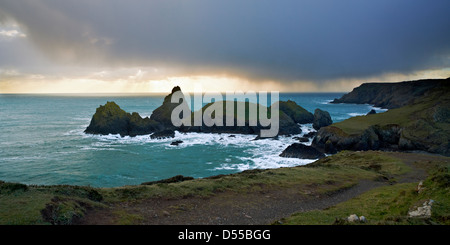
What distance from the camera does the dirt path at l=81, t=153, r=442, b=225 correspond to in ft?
52.0

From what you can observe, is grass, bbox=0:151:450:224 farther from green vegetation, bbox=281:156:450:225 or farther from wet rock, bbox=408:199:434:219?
wet rock, bbox=408:199:434:219

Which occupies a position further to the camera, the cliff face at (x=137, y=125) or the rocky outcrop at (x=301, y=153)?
the cliff face at (x=137, y=125)

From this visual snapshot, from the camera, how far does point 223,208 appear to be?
746 inches

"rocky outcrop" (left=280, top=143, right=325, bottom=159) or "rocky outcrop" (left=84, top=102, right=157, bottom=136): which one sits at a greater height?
"rocky outcrop" (left=84, top=102, right=157, bottom=136)

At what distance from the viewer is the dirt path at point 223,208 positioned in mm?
15841

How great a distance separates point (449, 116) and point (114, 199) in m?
80.8

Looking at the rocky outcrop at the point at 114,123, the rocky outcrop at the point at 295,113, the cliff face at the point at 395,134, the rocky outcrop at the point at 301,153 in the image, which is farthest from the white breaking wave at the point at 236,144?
the rocky outcrop at the point at 295,113

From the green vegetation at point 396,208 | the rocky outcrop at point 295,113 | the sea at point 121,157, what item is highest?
the rocky outcrop at point 295,113

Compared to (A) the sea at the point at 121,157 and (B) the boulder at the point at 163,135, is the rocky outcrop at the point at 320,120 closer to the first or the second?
(A) the sea at the point at 121,157

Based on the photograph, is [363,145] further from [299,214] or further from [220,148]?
[299,214]

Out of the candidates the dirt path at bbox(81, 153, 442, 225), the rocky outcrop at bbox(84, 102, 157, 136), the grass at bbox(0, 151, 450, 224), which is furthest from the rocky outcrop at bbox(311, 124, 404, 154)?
the rocky outcrop at bbox(84, 102, 157, 136)

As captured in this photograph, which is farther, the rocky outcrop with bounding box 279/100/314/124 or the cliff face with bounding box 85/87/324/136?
the rocky outcrop with bounding box 279/100/314/124

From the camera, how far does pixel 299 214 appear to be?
15.7 meters

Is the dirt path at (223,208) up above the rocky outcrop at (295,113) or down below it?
below
